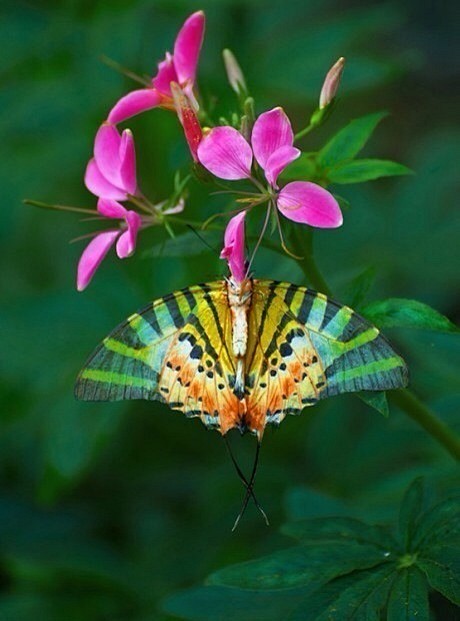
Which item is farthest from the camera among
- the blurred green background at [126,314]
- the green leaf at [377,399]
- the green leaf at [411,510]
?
the blurred green background at [126,314]

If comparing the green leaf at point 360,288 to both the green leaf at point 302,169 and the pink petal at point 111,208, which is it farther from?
the pink petal at point 111,208

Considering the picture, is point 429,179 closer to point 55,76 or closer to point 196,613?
point 55,76

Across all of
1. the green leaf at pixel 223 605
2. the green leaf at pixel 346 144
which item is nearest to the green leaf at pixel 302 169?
the green leaf at pixel 346 144

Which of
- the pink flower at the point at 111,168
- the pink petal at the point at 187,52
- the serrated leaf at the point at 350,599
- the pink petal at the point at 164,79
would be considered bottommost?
the serrated leaf at the point at 350,599

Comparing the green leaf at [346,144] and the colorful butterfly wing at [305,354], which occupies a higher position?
the green leaf at [346,144]

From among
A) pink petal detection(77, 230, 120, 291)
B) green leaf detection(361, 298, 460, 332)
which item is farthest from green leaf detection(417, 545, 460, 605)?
pink petal detection(77, 230, 120, 291)

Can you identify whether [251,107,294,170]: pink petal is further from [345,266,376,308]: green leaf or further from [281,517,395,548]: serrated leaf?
[281,517,395,548]: serrated leaf

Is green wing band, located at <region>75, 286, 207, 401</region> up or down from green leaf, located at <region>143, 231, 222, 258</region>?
down
